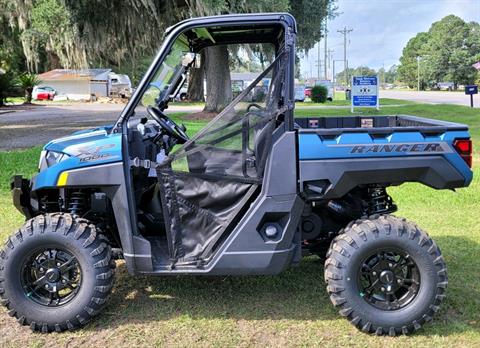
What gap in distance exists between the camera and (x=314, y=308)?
12.7ft

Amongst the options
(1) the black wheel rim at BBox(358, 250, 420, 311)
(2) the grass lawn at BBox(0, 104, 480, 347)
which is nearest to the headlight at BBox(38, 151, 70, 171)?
(2) the grass lawn at BBox(0, 104, 480, 347)

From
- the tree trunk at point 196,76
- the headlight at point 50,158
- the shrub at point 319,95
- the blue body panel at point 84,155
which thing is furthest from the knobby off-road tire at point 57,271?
the shrub at point 319,95

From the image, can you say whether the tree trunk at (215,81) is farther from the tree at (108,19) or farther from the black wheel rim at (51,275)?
the tree at (108,19)

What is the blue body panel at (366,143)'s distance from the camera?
11.2 ft

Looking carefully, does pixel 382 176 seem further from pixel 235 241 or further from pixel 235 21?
pixel 235 21

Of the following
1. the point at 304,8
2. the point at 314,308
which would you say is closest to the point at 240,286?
the point at 314,308

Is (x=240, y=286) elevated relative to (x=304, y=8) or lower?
lower

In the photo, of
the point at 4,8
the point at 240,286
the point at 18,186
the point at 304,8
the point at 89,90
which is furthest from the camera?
the point at 89,90

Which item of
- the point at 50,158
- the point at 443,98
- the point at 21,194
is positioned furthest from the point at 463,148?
the point at 443,98

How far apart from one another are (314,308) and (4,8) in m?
18.0

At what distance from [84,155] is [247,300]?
1.60 meters

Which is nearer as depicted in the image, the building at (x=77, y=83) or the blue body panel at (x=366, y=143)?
the blue body panel at (x=366, y=143)

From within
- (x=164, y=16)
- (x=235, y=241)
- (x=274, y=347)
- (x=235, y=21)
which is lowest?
(x=274, y=347)

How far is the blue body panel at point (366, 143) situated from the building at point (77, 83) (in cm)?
5183
